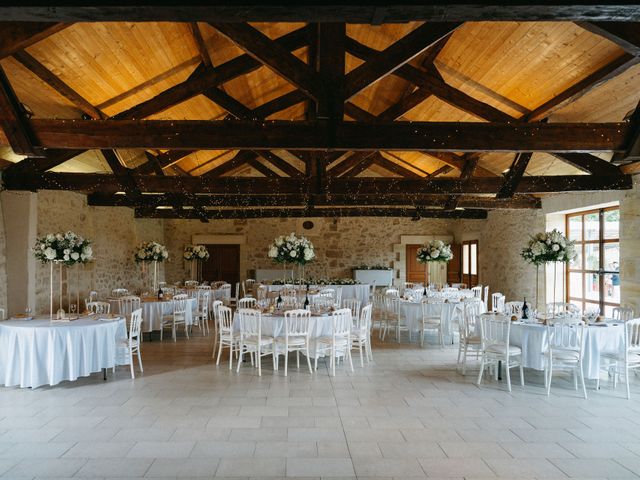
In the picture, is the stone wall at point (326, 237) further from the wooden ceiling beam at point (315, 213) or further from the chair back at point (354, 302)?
the chair back at point (354, 302)

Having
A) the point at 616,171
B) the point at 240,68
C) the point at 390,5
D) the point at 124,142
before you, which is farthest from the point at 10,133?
the point at 616,171

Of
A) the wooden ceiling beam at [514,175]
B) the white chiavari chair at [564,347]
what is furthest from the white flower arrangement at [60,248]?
the wooden ceiling beam at [514,175]

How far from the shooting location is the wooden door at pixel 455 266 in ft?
55.0

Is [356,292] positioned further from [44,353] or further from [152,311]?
[44,353]

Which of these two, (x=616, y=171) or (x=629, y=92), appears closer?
(x=629, y=92)

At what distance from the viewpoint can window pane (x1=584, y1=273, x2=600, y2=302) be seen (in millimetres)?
9605

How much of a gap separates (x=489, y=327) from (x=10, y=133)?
6.62m

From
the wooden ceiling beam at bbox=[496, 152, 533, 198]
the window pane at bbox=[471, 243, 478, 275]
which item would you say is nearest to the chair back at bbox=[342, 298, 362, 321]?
the wooden ceiling beam at bbox=[496, 152, 533, 198]

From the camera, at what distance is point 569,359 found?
5.66 metres

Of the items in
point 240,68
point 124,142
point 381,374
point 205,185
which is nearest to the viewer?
point 124,142

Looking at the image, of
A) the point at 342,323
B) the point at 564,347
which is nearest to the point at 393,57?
the point at 342,323

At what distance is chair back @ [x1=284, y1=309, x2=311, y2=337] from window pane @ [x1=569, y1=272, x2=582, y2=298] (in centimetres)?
708

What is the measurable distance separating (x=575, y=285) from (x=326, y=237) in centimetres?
887

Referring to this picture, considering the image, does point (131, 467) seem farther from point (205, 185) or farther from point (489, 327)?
point (205, 185)
